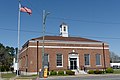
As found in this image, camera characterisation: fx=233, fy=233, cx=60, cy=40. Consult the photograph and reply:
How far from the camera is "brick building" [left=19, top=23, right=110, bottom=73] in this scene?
149ft

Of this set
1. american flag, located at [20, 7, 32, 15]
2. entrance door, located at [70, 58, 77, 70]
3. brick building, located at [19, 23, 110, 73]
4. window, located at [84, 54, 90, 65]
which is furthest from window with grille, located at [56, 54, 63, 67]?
american flag, located at [20, 7, 32, 15]

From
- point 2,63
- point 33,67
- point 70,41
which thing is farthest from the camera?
point 2,63

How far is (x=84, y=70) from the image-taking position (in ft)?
159

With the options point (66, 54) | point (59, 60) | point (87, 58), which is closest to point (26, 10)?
point (59, 60)

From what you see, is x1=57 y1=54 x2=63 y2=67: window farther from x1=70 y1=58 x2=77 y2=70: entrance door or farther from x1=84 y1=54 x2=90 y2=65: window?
x1=84 y1=54 x2=90 y2=65: window

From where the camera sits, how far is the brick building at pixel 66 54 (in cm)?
4547

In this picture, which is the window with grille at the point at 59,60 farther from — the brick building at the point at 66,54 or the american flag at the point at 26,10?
the american flag at the point at 26,10

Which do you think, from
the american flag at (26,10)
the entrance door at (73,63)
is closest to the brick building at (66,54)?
the entrance door at (73,63)

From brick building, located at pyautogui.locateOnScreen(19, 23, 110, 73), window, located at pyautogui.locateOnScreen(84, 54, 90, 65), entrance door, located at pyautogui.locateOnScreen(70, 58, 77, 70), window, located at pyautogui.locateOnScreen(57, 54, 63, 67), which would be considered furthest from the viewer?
window, located at pyautogui.locateOnScreen(84, 54, 90, 65)

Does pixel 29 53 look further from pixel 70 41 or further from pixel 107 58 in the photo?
pixel 107 58

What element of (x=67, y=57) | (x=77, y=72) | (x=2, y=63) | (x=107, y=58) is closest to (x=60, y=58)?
(x=67, y=57)

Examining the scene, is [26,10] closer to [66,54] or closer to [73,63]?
[66,54]

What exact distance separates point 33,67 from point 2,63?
44514mm

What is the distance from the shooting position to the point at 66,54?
47594mm
